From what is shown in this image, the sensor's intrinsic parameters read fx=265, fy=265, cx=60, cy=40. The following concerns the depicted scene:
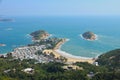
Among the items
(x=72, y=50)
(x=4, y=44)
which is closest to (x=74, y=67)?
(x=72, y=50)

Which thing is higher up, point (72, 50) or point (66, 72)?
point (72, 50)

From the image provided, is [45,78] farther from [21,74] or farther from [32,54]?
[32,54]

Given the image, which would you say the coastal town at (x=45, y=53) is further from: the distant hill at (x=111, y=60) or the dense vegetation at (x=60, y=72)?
the dense vegetation at (x=60, y=72)

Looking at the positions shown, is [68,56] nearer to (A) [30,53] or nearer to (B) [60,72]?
(A) [30,53]

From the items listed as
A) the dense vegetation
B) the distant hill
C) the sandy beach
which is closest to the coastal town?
the sandy beach

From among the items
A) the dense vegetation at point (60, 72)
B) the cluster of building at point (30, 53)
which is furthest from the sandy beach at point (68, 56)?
the dense vegetation at point (60, 72)

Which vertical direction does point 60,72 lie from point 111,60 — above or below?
below

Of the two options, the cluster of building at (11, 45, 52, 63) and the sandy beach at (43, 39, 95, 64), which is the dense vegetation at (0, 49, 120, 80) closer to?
the sandy beach at (43, 39, 95, 64)

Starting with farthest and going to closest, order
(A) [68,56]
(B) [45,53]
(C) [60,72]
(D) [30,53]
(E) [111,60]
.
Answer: (D) [30,53] → (B) [45,53] → (A) [68,56] → (E) [111,60] → (C) [60,72]

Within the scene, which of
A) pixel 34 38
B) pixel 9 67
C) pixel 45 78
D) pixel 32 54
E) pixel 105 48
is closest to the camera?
pixel 45 78

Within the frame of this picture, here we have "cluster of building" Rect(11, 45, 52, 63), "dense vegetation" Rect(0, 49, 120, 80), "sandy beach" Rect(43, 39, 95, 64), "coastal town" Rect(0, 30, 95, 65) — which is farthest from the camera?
"cluster of building" Rect(11, 45, 52, 63)

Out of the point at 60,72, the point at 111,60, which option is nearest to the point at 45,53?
the point at 111,60
